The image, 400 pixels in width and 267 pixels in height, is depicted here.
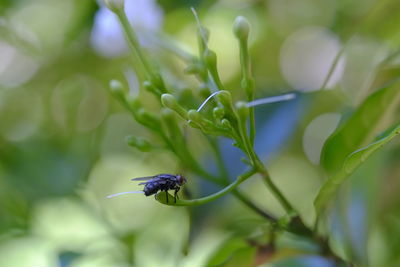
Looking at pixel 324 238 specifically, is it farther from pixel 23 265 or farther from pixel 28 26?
pixel 28 26

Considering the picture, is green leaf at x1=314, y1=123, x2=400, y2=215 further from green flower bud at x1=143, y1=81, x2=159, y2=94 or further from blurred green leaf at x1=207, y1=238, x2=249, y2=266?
green flower bud at x1=143, y1=81, x2=159, y2=94

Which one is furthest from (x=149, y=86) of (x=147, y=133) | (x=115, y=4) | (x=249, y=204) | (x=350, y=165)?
(x=147, y=133)

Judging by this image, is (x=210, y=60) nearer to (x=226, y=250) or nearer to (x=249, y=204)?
(x=249, y=204)

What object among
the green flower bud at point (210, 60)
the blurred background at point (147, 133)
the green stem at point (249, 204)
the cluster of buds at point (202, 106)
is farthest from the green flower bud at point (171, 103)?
the blurred background at point (147, 133)

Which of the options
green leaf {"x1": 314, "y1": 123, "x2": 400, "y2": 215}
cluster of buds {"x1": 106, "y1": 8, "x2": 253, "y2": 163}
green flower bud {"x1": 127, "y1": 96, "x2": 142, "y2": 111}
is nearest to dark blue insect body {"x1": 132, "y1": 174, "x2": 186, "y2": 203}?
cluster of buds {"x1": 106, "y1": 8, "x2": 253, "y2": 163}

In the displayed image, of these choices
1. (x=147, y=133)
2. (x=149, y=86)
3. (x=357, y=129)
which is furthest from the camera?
(x=147, y=133)

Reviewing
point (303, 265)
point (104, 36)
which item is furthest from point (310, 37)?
point (303, 265)
